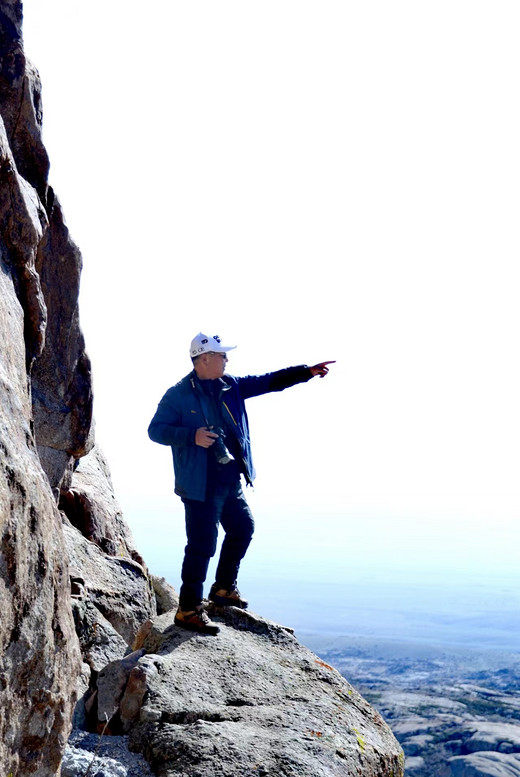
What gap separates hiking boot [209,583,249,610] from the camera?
11469mm

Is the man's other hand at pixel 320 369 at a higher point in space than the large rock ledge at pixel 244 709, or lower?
higher

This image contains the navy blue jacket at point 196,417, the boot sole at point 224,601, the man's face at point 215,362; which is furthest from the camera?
the boot sole at point 224,601

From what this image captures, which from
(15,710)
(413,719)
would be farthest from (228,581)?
(413,719)

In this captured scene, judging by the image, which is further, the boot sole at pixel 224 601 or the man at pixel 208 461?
the boot sole at pixel 224 601

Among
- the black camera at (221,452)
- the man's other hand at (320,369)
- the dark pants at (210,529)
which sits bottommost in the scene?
the dark pants at (210,529)

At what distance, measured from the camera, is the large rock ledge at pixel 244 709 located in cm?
841

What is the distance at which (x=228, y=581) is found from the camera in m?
11.5

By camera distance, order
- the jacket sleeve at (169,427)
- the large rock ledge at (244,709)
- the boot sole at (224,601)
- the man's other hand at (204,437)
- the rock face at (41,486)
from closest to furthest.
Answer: the rock face at (41,486), the large rock ledge at (244,709), the man's other hand at (204,437), the jacket sleeve at (169,427), the boot sole at (224,601)

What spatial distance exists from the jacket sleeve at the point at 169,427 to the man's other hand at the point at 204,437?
0.10 meters

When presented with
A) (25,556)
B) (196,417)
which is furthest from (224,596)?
(25,556)

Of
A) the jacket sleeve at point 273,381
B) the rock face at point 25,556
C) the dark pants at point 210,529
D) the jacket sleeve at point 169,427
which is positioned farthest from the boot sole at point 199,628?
the jacket sleeve at point 273,381

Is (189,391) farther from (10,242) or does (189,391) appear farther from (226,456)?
(10,242)

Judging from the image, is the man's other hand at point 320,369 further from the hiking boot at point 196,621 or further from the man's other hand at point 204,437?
the hiking boot at point 196,621

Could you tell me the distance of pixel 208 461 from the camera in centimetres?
1066
